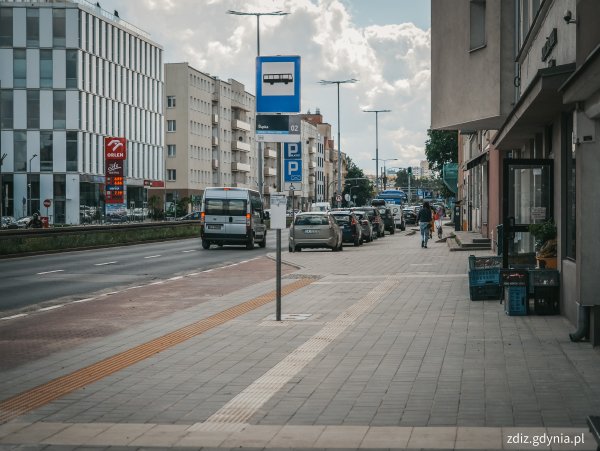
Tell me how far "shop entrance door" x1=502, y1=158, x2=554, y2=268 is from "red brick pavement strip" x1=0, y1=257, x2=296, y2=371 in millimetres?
5221

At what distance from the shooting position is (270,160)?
159250 mm

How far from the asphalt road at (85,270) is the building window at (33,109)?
55.2 meters

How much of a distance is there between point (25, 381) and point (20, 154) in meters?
86.6

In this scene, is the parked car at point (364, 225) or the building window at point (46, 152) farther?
the building window at point (46, 152)

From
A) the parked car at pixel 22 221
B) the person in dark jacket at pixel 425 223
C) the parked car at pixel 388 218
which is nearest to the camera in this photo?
the person in dark jacket at pixel 425 223

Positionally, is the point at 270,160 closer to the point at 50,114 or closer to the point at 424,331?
the point at 50,114

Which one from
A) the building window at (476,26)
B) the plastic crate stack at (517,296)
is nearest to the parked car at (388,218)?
the building window at (476,26)

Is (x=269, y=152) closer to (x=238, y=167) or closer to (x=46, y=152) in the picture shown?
(x=238, y=167)

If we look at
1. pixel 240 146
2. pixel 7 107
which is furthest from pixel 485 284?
pixel 240 146

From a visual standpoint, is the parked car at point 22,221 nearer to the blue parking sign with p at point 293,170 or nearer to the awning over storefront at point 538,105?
the awning over storefront at point 538,105

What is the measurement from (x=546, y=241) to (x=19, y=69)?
84386 mm

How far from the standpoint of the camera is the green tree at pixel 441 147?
97562 mm

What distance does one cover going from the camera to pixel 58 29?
306 feet

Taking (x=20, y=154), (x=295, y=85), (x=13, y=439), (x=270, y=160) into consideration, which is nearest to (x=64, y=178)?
(x=20, y=154)
